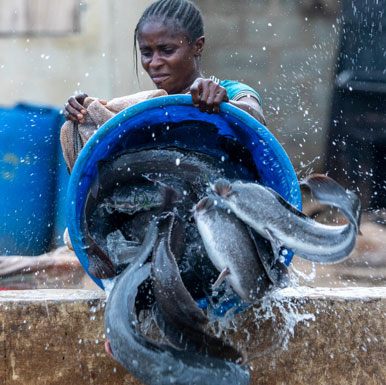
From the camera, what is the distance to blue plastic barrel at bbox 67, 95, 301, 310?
2.00 meters

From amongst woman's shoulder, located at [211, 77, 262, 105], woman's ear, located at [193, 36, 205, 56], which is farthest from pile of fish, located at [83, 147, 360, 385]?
woman's ear, located at [193, 36, 205, 56]

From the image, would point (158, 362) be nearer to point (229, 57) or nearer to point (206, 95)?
point (206, 95)

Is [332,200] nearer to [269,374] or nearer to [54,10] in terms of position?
[269,374]

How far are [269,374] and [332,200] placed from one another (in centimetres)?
80

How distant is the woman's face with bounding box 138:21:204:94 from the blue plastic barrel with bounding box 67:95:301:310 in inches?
→ 18.5

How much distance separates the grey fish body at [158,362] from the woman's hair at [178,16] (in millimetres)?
1509

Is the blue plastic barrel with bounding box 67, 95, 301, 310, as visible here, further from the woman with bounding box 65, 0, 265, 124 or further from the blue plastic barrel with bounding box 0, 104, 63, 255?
the blue plastic barrel with bounding box 0, 104, 63, 255

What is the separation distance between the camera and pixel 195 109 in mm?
2096

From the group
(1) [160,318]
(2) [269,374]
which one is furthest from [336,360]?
(1) [160,318]

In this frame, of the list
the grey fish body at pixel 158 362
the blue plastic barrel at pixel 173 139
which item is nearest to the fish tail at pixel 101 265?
the blue plastic barrel at pixel 173 139

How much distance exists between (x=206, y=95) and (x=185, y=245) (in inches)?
20.7

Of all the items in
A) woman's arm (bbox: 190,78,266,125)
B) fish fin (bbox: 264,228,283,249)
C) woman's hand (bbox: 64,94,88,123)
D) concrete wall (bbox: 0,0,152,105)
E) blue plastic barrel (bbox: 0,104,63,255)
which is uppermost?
woman's arm (bbox: 190,78,266,125)

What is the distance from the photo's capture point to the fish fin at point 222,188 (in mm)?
1776

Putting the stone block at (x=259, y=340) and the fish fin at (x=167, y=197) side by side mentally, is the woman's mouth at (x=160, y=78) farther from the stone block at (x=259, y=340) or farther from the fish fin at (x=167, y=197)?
the stone block at (x=259, y=340)
